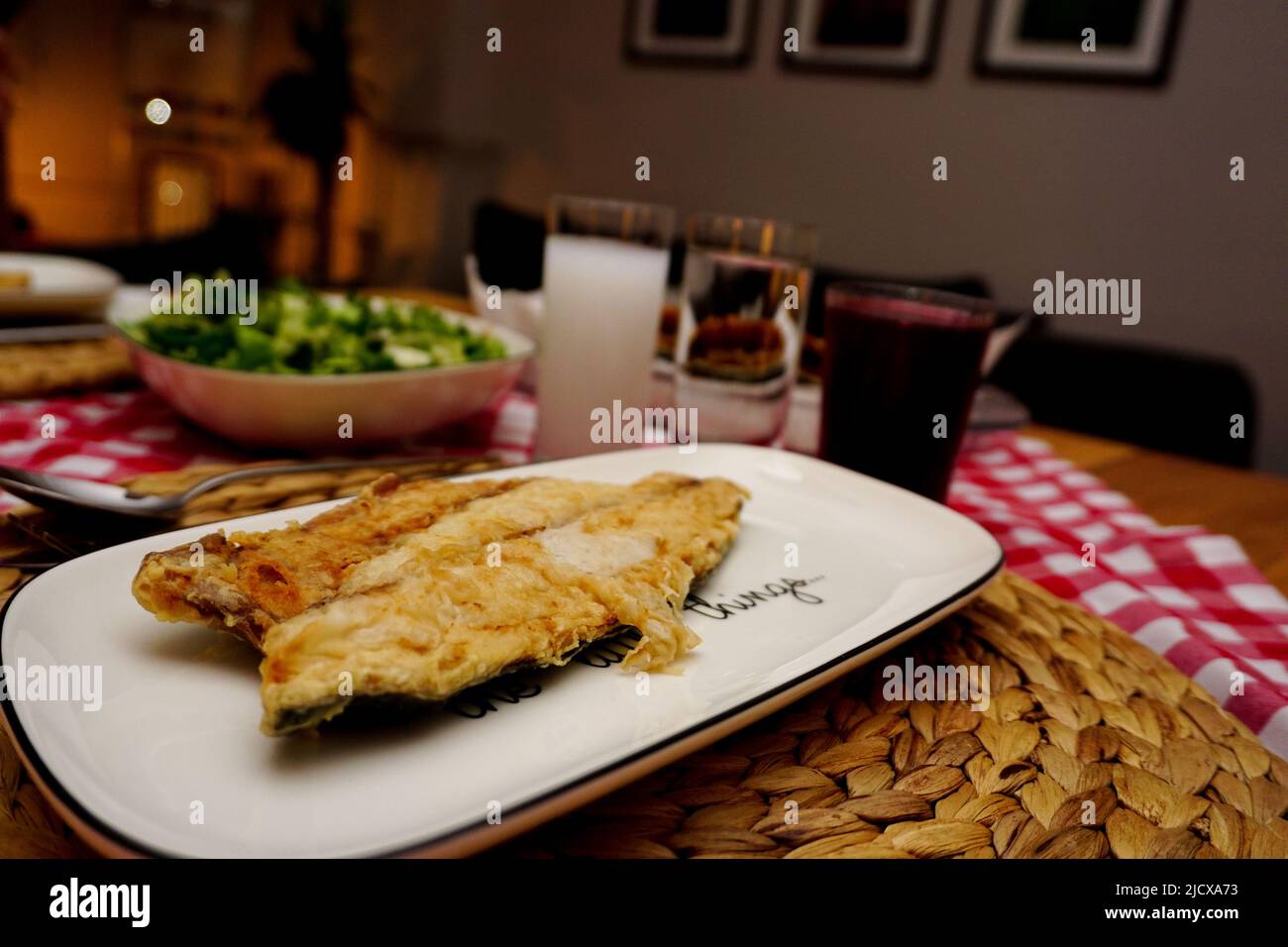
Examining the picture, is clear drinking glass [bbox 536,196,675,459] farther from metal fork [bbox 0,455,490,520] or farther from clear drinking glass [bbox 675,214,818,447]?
metal fork [bbox 0,455,490,520]

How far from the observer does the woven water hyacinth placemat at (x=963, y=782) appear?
54 centimetres

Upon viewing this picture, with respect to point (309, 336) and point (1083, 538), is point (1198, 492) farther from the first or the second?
point (309, 336)

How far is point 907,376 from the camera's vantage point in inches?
44.9

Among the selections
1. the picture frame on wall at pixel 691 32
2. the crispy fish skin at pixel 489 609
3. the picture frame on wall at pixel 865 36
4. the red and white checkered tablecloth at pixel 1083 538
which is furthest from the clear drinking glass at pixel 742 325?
the picture frame on wall at pixel 691 32

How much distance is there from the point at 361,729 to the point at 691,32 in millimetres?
4449

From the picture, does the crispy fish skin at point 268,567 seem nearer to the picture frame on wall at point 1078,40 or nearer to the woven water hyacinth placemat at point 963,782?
the woven water hyacinth placemat at point 963,782

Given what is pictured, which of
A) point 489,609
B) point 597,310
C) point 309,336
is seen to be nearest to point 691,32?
point 597,310

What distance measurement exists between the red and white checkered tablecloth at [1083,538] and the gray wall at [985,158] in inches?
63.3

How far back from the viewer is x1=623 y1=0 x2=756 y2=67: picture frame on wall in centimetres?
414

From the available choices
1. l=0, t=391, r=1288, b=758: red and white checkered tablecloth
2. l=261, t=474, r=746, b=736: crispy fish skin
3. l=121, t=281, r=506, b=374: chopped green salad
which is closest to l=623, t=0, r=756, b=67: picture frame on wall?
l=121, t=281, r=506, b=374: chopped green salad

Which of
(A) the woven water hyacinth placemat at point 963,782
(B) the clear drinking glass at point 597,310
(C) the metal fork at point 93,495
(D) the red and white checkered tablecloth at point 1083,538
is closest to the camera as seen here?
(A) the woven water hyacinth placemat at point 963,782

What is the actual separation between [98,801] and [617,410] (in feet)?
3.09

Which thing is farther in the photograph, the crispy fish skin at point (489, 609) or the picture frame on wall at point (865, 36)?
the picture frame on wall at point (865, 36)
